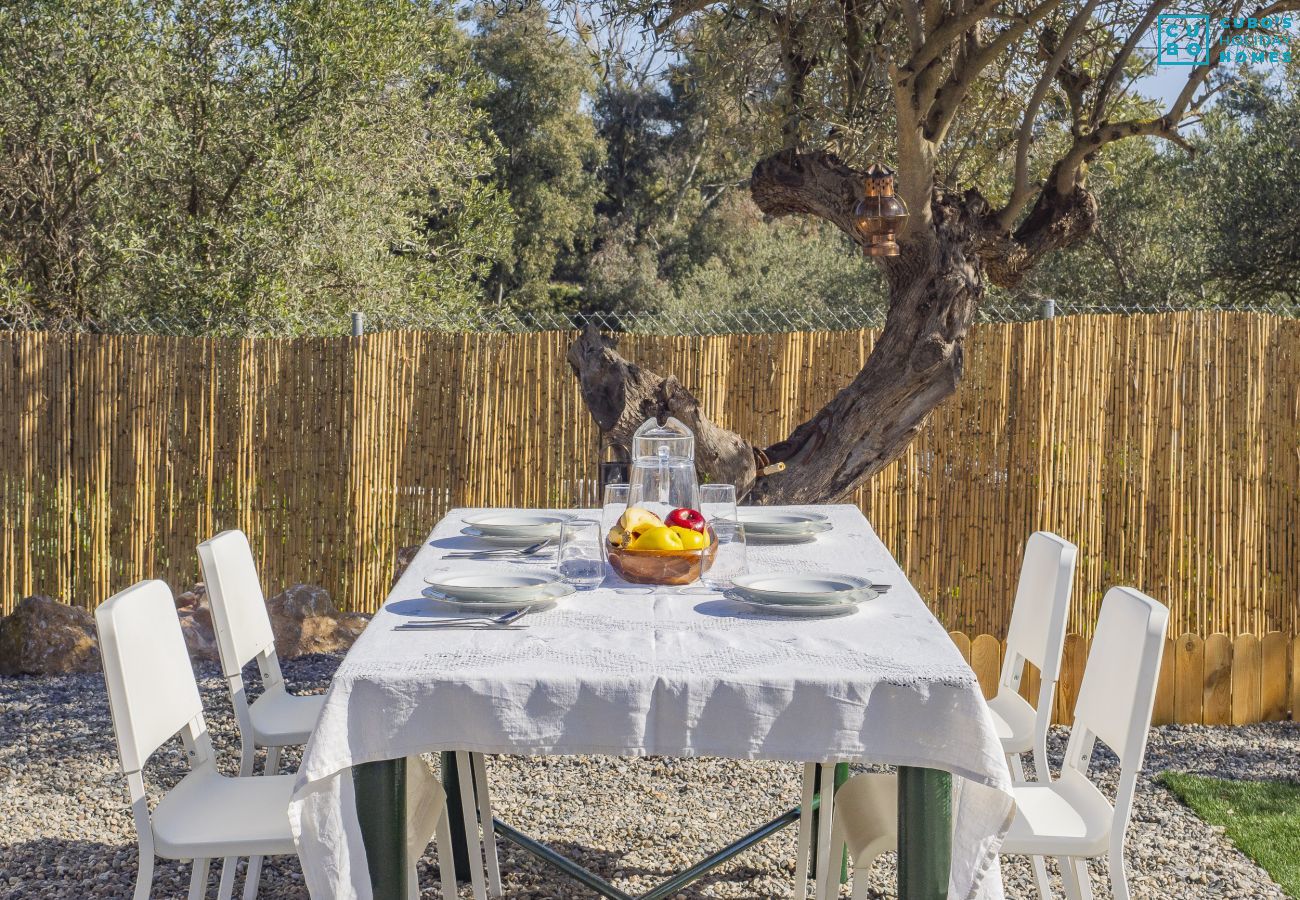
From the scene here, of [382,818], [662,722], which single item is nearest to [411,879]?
[382,818]

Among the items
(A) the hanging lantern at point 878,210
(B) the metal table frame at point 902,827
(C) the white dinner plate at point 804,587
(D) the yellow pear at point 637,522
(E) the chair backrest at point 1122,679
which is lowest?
(B) the metal table frame at point 902,827

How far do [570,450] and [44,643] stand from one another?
2.32m

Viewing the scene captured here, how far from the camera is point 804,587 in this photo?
218 centimetres

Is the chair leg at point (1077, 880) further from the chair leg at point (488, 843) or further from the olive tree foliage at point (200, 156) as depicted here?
the olive tree foliage at point (200, 156)

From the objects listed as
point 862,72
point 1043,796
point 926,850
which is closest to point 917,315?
point 862,72

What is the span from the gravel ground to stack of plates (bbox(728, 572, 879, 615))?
3.38 feet

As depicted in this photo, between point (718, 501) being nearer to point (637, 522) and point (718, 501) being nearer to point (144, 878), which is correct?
point (637, 522)

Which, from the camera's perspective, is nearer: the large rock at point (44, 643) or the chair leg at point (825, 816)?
the chair leg at point (825, 816)

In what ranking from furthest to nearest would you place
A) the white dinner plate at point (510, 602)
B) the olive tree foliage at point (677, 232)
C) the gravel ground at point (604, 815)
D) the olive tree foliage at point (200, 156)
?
the olive tree foliage at point (677, 232) → the olive tree foliage at point (200, 156) → the gravel ground at point (604, 815) → the white dinner plate at point (510, 602)

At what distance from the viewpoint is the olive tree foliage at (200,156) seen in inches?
284

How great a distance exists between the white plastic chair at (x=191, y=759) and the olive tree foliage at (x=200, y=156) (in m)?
5.77

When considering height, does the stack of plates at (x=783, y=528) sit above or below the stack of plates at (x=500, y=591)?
above

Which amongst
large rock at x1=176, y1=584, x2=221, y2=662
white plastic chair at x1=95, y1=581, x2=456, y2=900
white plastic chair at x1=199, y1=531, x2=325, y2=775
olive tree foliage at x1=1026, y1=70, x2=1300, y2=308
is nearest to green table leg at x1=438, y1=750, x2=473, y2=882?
white plastic chair at x1=199, y1=531, x2=325, y2=775

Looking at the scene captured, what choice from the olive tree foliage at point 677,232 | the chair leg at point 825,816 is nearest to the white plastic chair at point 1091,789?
the chair leg at point 825,816
